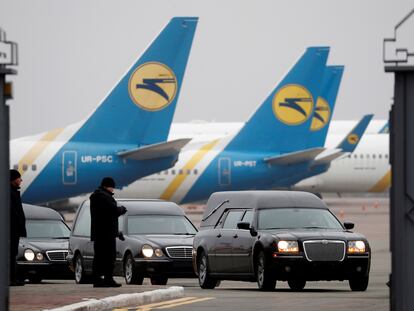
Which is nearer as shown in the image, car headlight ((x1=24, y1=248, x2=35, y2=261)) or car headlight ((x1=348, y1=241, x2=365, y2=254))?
car headlight ((x1=348, y1=241, x2=365, y2=254))

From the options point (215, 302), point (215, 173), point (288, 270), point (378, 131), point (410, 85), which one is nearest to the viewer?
point (410, 85)

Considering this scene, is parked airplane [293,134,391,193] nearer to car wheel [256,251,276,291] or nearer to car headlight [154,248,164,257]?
car headlight [154,248,164,257]

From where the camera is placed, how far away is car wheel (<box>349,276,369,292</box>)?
858 inches

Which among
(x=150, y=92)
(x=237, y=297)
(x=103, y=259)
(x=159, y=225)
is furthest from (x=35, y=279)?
(x=150, y=92)

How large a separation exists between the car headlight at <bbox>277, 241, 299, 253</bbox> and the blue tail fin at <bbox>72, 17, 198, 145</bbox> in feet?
77.2

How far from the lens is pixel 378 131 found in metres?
103

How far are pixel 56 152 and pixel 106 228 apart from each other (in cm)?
2401

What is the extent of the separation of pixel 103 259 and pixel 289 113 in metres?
36.6

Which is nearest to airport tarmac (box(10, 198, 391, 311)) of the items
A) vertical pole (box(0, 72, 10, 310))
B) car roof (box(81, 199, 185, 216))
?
car roof (box(81, 199, 185, 216))

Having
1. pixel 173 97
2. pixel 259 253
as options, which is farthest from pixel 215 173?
pixel 259 253

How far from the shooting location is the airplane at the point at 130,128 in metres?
45.0

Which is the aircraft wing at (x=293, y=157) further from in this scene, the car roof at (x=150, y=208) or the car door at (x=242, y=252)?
the car door at (x=242, y=252)

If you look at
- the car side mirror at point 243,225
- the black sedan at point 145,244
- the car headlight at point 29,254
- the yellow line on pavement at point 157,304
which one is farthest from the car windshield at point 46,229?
the yellow line on pavement at point 157,304

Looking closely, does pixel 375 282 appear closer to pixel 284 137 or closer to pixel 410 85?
pixel 410 85
